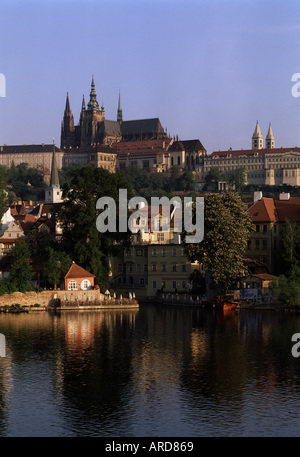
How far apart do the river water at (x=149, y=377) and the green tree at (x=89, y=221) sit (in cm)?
1213

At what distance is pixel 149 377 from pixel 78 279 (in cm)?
3273

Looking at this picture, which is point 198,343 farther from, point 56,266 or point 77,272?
point 56,266

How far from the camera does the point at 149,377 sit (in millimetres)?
47781

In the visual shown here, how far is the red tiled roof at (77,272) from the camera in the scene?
79688 mm

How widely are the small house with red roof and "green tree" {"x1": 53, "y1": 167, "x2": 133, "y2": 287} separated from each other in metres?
1.68

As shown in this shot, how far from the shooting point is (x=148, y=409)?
40.9 meters

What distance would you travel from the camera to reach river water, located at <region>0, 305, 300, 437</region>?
38.6 meters

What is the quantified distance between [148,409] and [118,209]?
47.5 meters

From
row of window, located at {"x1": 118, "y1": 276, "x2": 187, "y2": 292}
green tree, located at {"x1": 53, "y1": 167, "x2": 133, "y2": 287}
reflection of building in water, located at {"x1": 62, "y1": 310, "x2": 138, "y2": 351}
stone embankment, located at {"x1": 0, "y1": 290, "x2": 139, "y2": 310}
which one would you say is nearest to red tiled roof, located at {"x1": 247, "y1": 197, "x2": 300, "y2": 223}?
row of window, located at {"x1": 118, "y1": 276, "x2": 187, "y2": 292}

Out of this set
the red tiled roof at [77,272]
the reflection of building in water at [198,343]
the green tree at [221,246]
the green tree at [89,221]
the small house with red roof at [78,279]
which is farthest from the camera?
the green tree at [89,221]

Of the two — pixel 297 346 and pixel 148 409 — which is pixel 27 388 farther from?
pixel 297 346

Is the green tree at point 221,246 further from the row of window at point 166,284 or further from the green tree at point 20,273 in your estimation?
the green tree at point 20,273

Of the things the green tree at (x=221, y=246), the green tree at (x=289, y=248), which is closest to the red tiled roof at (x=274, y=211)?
the green tree at (x=289, y=248)
